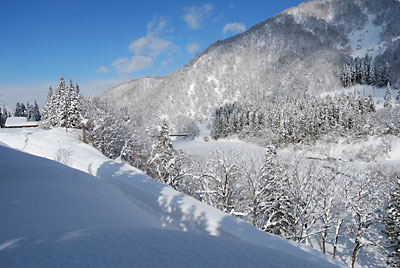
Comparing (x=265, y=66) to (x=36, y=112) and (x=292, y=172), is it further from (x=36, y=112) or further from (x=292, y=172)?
(x=292, y=172)

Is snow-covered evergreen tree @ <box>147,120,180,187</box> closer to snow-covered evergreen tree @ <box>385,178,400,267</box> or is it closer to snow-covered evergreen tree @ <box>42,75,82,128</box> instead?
snow-covered evergreen tree @ <box>385,178,400,267</box>

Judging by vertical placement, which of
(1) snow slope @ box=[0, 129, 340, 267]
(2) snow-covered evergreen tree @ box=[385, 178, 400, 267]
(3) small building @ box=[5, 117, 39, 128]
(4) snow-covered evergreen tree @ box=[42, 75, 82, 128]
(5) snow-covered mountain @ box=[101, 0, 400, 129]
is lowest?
(2) snow-covered evergreen tree @ box=[385, 178, 400, 267]

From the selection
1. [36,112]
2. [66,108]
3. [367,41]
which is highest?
[367,41]

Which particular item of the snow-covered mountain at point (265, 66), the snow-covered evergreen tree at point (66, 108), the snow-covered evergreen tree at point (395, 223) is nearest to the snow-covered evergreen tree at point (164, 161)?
the snow-covered evergreen tree at point (395, 223)

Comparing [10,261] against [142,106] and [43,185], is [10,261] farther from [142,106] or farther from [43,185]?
[142,106]

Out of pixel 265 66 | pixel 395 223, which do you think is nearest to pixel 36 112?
pixel 395 223

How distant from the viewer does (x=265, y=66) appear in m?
165

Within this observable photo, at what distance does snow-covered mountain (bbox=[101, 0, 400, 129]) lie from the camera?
14169 cm

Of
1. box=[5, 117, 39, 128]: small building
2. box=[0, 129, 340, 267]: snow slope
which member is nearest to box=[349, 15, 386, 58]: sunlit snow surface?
box=[5, 117, 39, 128]: small building

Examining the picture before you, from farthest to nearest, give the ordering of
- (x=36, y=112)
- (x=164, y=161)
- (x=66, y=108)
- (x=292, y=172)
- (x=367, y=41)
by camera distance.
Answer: (x=367, y=41), (x=36, y=112), (x=66, y=108), (x=164, y=161), (x=292, y=172)

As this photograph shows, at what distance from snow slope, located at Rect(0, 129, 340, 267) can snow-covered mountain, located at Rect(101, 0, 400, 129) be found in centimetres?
12043

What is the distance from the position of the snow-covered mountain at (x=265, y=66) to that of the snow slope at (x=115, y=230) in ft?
395

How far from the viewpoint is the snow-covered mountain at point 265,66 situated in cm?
14169

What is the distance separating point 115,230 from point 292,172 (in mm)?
14176
